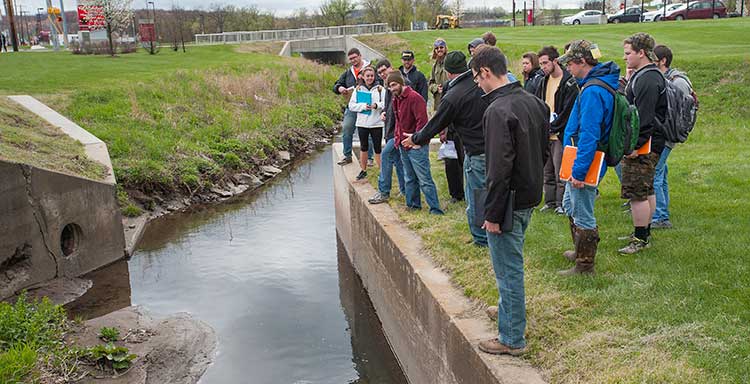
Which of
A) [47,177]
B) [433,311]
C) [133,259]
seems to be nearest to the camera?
[433,311]

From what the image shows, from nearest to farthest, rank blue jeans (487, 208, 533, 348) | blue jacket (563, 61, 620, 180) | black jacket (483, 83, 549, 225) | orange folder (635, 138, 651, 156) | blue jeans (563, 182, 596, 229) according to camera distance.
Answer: black jacket (483, 83, 549, 225), blue jeans (487, 208, 533, 348), blue jacket (563, 61, 620, 180), blue jeans (563, 182, 596, 229), orange folder (635, 138, 651, 156)

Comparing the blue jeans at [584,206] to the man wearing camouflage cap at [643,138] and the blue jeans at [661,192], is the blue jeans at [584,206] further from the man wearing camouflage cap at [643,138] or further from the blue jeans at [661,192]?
the blue jeans at [661,192]

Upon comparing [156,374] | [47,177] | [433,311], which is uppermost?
[47,177]

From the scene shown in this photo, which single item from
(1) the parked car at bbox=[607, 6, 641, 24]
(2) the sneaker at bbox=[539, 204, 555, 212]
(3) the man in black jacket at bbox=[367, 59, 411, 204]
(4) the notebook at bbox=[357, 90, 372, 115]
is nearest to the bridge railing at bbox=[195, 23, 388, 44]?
(1) the parked car at bbox=[607, 6, 641, 24]

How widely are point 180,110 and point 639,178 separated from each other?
55.5ft

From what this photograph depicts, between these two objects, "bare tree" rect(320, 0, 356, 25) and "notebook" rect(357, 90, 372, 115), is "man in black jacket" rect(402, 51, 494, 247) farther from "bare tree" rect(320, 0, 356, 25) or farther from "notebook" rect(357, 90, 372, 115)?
"bare tree" rect(320, 0, 356, 25)

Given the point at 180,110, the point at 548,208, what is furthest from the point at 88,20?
the point at 548,208

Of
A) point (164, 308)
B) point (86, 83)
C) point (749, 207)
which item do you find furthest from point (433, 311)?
point (86, 83)

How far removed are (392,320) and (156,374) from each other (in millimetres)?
2732

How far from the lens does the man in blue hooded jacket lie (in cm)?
586

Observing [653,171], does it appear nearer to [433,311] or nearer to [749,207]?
[749,207]

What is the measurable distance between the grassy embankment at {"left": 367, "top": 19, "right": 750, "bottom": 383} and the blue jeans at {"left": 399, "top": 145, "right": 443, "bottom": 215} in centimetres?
22

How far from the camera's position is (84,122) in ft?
56.3

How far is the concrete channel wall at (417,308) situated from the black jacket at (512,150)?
1195 mm
